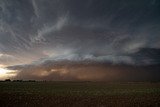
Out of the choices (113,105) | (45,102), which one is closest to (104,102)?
(113,105)

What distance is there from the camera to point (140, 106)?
20.9 metres

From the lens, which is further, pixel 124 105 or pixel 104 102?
pixel 104 102

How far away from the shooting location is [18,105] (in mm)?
21062

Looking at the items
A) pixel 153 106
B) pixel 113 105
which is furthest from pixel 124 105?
pixel 153 106

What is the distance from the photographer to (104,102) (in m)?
22.5

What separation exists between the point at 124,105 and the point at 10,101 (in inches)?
507

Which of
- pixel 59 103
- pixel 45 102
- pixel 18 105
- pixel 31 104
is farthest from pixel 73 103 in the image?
pixel 18 105

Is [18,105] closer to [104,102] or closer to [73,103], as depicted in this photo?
[73,103]

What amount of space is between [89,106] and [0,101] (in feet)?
33.3

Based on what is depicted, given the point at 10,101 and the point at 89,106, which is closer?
the point at 89,106

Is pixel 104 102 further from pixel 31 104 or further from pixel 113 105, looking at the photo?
pixel 31 104

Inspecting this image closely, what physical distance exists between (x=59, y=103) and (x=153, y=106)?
1027 cm

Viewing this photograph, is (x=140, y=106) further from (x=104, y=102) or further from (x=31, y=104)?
(x=31, y=104)

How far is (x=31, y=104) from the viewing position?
2133cm
